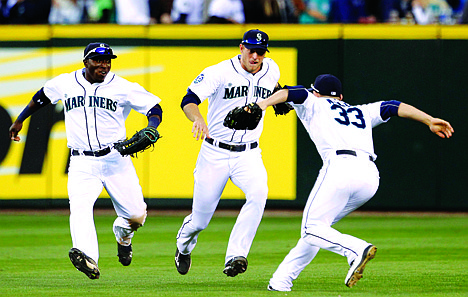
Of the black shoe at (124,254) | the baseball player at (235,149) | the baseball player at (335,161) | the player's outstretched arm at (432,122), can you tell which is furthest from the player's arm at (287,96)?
the black shoe at (124,254)

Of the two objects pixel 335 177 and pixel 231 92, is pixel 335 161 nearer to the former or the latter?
pixel 335 177

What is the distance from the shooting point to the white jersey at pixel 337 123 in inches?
244

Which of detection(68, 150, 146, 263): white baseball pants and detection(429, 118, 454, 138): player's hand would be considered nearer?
detection(429, 118, 454, 138): player's hand

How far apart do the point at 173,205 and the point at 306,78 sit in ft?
9.42

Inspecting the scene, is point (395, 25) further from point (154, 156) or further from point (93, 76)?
point (93, 76)

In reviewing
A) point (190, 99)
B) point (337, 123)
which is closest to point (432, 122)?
point (337, 123)

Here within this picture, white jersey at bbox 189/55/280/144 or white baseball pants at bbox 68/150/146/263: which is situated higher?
white jersey at bbox 189/55/280/144

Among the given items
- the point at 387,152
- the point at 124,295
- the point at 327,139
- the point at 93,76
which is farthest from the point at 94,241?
the point at 387,152

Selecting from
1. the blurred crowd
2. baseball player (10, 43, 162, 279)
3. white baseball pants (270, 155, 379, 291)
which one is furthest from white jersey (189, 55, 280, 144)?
the blurred crowd

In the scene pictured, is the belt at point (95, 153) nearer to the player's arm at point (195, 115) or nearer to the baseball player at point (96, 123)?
the baseball player at point (96, 123)

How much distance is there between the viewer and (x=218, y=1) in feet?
42.6

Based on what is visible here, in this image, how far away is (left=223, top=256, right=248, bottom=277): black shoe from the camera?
6820mm

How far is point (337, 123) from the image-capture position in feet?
20.4

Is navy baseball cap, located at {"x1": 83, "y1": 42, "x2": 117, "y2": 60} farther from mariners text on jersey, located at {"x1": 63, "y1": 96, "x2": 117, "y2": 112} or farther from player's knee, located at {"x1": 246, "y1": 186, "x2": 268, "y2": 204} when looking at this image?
player's knee, located at {"x1": 246, "y1": 186, "x2": 268, "y2": 204}
